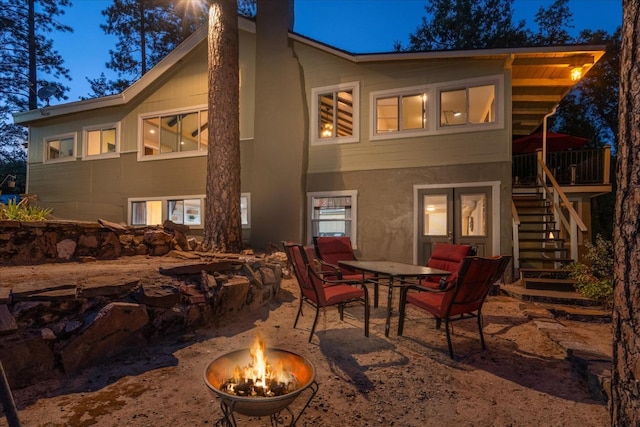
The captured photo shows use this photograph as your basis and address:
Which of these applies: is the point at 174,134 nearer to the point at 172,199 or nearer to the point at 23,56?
the point at 172,199

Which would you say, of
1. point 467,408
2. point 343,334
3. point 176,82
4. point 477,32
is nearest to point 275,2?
point 176,82

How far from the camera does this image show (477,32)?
57.5ft

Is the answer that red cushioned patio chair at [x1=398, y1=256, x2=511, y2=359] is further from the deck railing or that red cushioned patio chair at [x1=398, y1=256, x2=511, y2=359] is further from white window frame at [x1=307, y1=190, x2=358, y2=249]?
the deck railing

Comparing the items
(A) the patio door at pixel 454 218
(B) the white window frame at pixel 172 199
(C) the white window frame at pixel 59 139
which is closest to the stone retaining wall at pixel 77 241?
(B) the white window frame at pixel 172 199

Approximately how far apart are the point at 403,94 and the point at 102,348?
791 cm

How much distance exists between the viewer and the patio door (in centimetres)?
741

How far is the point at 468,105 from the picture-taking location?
25.1 ft

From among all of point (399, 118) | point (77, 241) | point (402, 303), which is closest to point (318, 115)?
point (399, 118)

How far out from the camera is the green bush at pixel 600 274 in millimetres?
5508

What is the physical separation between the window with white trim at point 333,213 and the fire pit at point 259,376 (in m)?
6.36

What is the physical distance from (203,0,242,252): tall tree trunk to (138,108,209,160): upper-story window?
288cm

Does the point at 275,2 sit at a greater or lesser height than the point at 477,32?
lesser

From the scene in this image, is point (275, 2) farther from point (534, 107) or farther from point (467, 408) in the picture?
point (467, 408)

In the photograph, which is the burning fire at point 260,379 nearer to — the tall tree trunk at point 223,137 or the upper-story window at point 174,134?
the tall tree trunk at point 223,137
